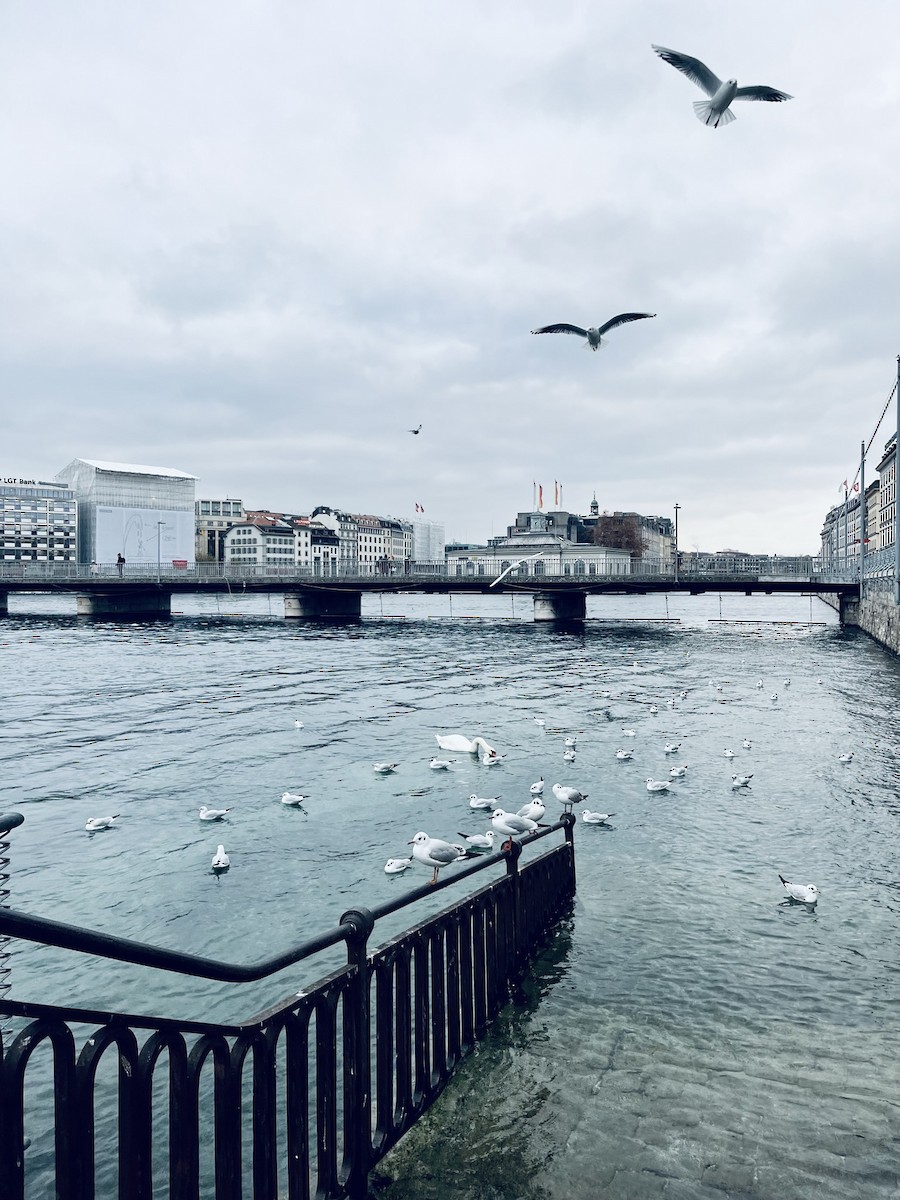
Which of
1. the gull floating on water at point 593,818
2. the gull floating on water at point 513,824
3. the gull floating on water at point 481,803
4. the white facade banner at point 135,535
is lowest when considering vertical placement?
the gull floating on water at point 481,803

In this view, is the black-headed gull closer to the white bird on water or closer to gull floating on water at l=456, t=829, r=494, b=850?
gull floating on water at l=456, t=829, r=494, b=850

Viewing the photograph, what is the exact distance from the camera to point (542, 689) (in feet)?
121

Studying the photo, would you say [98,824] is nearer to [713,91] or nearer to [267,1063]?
[267,1063]

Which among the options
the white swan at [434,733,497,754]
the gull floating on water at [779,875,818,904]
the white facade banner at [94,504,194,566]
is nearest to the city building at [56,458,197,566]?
the white facade banner at [94,504,194,566]

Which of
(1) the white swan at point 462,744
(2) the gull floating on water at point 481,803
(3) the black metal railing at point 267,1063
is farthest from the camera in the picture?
(1) the white swan at point 462,744

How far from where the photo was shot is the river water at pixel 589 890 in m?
5.80

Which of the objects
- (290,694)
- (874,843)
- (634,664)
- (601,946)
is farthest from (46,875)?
(634,664)

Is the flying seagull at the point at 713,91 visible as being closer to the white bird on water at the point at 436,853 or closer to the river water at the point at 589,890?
the river water at the point at 589,890

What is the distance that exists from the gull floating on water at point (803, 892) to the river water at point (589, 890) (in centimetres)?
26

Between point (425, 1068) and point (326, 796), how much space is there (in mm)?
12594

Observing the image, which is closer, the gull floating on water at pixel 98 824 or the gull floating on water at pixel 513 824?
the gull floating on water at pixel 513 824

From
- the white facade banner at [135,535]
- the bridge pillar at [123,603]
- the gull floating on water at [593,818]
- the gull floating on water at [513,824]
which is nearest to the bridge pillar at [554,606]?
the bridge pillar at [123,603]

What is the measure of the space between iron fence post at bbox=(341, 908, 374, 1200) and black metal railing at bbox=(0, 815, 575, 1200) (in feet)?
0.04

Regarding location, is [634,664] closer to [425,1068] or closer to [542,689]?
[542,689]
